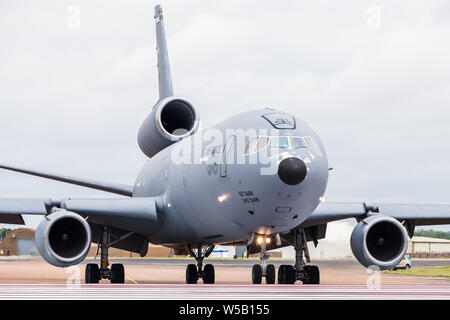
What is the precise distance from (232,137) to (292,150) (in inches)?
79.3

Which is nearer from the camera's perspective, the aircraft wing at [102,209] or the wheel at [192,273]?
the aircraft wing at [102,209]

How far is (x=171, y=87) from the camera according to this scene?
33.1 meters

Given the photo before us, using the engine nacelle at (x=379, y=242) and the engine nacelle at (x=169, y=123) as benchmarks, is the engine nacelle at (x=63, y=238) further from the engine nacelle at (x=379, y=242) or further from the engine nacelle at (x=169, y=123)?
the engine nacelle at (x=169, y=123)

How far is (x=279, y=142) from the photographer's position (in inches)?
658

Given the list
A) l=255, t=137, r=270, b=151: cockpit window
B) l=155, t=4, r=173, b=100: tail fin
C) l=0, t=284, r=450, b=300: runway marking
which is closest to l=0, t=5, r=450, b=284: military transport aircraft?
l=255, t=137, r=270, b=151: cockpit window

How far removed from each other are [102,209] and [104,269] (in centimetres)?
209

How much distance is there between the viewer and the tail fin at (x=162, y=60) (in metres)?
33.2

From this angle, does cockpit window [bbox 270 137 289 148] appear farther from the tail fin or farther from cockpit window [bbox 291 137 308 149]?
the tail fin

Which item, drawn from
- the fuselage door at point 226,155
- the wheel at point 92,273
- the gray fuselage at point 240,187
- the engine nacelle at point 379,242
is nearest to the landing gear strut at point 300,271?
the engine nacelle at point 379,242

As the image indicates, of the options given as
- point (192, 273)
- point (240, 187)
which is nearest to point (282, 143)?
point (240, 187)

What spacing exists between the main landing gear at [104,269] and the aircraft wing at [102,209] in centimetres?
65
